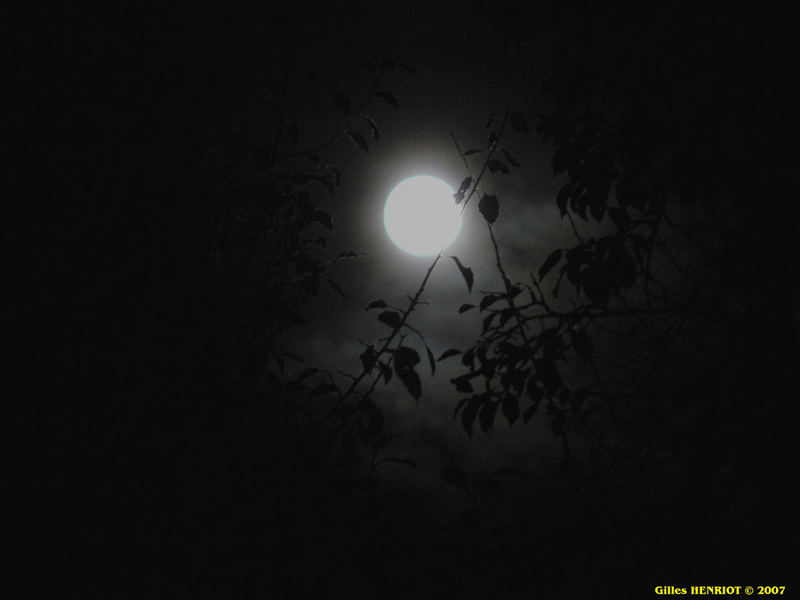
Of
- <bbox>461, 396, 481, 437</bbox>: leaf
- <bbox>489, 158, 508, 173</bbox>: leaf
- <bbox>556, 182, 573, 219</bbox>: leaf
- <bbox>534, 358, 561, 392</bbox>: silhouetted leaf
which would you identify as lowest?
<bbox>461, 396, 481, 437</bbox>: leaf

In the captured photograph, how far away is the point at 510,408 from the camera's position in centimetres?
227

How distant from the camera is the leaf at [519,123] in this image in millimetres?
2691

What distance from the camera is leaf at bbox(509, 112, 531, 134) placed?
2.69 meters

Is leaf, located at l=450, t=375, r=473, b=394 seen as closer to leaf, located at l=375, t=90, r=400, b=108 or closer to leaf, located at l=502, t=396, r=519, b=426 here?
leaf, located at l=502, t=396, r=519, b=426

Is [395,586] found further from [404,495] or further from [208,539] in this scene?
[208,539]

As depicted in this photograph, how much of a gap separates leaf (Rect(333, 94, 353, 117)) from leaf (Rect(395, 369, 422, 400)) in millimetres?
1615

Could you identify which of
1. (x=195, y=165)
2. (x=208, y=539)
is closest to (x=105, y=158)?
(x=195, y=165)

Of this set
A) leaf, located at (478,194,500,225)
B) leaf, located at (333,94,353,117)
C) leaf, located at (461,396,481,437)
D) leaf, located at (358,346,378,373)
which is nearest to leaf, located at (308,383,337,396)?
leaf, located at (358,346,378,373)

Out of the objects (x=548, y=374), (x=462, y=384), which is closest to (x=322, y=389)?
(x=462, y=384)

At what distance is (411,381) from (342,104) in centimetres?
172

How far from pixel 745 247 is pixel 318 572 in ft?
7.71

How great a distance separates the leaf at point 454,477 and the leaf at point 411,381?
554 millimetres

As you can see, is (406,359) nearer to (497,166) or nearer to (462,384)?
(462,384)

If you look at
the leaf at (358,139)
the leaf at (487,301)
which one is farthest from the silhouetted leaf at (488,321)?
the leaf at (358,139)
